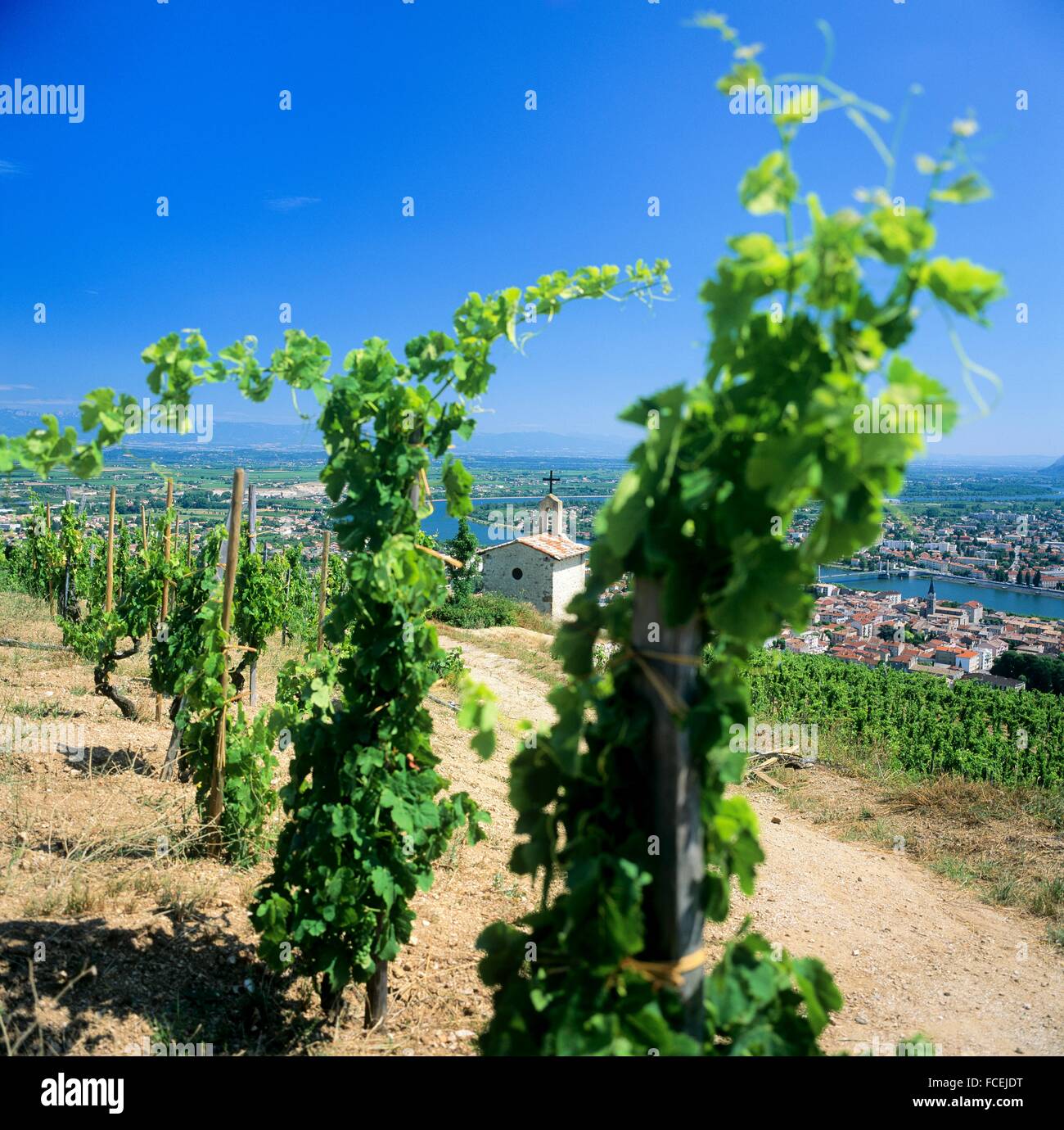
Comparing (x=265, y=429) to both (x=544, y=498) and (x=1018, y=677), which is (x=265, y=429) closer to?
(x=544, y=498)

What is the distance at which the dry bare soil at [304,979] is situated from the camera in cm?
293

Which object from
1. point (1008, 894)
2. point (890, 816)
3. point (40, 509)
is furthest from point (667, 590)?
point (40, 509)

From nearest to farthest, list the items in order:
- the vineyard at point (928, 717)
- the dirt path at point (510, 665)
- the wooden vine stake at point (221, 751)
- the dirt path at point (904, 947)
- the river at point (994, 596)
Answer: the dirt path at point (904, 947) < the wooden vine stake at point (221, 751) < the vineyard at point (928, 717) < the dirt path at point (510, 665) < the river at point (994, 596)

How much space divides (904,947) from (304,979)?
158 inches

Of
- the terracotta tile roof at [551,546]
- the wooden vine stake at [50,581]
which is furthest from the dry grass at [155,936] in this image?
the terracotta tile roof at [551,546]

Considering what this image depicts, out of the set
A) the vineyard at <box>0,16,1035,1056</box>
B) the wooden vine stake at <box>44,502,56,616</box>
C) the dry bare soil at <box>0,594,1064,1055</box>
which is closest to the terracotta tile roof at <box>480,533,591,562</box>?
the wooden vine stake at <box>44,502,56,616</box>

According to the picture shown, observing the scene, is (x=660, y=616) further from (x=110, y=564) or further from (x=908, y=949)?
(x=110, y=564)

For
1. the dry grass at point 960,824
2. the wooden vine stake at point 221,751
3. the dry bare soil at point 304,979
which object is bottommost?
the dry grass at point 960,824

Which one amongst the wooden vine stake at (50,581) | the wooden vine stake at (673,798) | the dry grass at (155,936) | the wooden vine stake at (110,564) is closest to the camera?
the wooden vine stake at (673,798)

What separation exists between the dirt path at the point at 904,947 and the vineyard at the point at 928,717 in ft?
10.6

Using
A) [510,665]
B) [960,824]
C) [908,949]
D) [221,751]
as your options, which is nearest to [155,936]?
[221,751]

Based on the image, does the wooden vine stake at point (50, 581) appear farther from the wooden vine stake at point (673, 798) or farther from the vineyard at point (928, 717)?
the wooden vine stake at point (673, 798)

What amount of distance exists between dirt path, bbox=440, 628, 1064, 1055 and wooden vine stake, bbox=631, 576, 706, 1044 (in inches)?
111

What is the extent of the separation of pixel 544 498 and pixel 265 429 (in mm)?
87435
